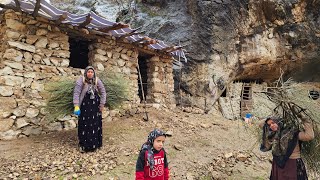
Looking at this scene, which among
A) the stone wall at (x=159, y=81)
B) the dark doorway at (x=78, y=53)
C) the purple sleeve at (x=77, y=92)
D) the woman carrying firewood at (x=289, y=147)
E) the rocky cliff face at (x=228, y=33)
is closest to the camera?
the woman carrying firewood at (x=289, y=147)

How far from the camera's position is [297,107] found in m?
2.78

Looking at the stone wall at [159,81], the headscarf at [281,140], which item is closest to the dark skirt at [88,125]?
the headscarf at [281,140]

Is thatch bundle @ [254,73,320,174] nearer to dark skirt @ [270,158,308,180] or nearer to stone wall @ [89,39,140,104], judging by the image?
dark skirt @ [270,158,308,180]

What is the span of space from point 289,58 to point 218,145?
771 centimetres

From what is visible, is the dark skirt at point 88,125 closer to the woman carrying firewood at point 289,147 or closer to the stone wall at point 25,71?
the stone wall at point 25,71

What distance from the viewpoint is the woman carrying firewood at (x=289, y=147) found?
267cm

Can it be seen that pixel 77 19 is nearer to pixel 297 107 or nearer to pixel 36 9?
pixel 36 9

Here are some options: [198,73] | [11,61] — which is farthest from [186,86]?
[11,61]

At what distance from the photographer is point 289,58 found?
430 inches

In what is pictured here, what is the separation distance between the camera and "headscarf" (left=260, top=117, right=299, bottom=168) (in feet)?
8.84

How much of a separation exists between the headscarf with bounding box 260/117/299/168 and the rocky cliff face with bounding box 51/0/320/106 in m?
6.71

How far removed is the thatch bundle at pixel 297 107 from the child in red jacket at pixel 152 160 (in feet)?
4.39

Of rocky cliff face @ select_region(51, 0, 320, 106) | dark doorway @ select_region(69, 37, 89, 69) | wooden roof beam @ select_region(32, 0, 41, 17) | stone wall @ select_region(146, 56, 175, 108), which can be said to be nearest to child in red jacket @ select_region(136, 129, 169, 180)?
wooden roof beam @ select_region(32, 0, 41, 17)

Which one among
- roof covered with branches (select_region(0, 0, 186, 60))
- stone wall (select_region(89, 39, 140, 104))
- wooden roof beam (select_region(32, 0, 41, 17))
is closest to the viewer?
wooden roof beam (select_region(32, 0, 41, 17))
